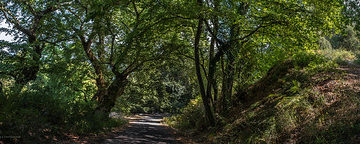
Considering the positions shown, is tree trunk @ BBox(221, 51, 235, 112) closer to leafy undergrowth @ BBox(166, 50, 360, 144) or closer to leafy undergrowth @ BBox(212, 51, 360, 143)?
leafy undergrowth @ BBox(166, 50, 360, 144)

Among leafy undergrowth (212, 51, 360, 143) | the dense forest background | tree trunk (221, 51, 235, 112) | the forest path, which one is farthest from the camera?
tree trunk (221, 51, 235, 112)

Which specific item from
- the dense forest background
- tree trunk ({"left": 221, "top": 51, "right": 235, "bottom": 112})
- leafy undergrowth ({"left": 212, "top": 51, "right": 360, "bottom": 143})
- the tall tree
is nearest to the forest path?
the dense forest background

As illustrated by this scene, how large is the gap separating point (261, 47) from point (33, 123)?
30.9 ft

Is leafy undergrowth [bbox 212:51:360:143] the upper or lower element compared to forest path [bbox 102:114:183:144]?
upper

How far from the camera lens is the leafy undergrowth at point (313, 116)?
441 centimetres

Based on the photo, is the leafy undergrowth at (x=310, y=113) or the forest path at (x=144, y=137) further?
the forest path at (x=144, y=137)

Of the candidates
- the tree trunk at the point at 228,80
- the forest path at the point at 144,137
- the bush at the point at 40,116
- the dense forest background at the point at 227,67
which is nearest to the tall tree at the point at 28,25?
the dense forest background at the point at 227,67

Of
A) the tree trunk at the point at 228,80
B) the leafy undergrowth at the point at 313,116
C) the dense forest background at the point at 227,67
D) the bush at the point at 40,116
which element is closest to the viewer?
the leafy undergrowth at the point at 313,116

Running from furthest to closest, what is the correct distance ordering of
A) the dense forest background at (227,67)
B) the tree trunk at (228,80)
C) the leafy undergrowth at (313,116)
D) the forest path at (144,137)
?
1. the tree trunk at (228,80)
2. the forest path at (144,137)
3. the dense forest background at (227,67)
4. the leafy undergrowth at (313,116)

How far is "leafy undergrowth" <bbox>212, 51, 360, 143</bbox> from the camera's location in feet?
14.5

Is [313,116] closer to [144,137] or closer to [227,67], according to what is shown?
[227,67]

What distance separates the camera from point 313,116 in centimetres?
532

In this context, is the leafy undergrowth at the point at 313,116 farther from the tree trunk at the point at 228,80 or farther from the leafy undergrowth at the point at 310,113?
the tree trunk at the point at 228,80

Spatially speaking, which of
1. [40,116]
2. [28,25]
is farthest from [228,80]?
[28,25]
